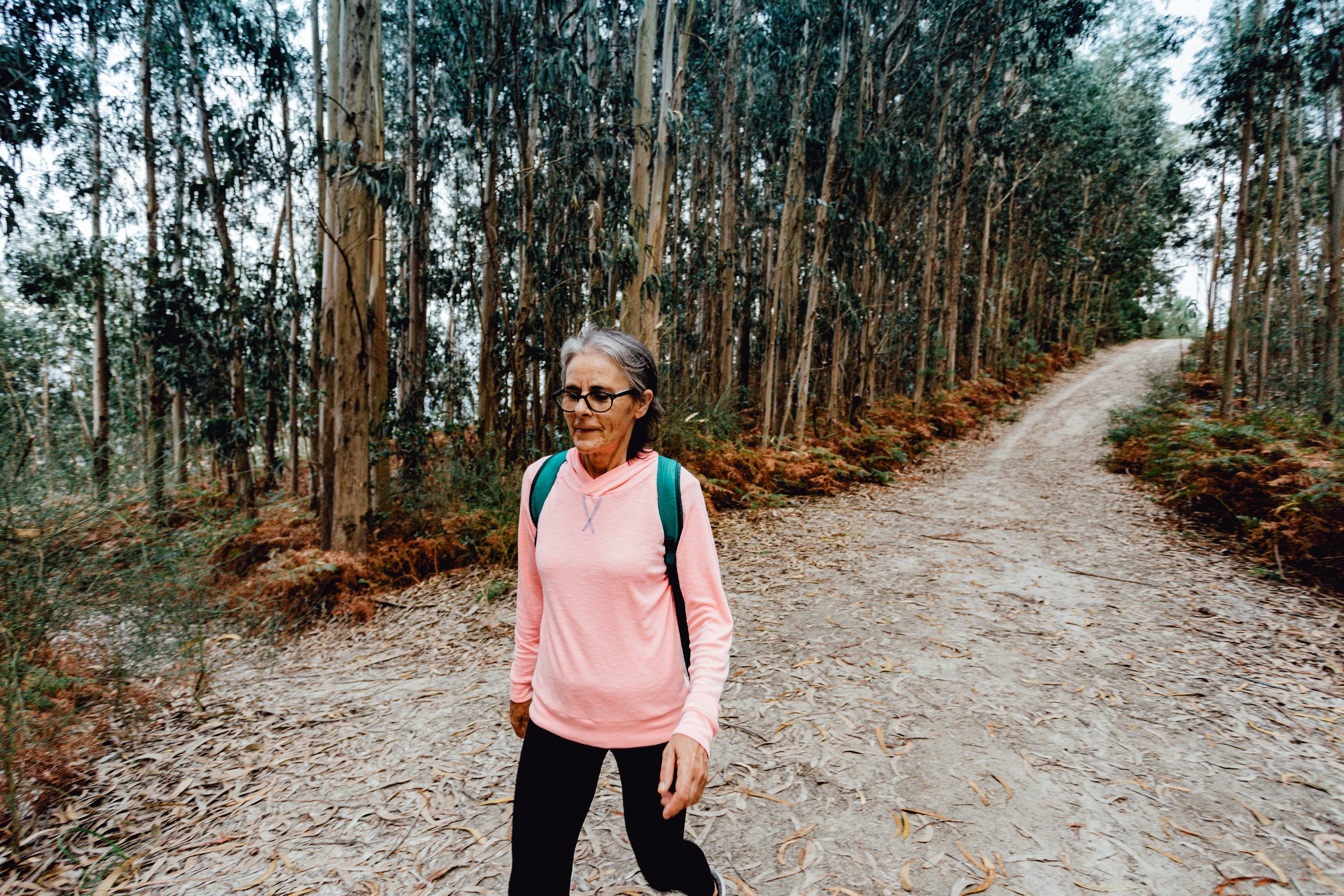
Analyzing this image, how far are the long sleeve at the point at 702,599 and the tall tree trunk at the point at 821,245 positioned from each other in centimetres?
903

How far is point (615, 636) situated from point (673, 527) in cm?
31

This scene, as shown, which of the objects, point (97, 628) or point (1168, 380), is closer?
point (97, 628)

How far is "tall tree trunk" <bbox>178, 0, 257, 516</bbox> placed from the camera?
864cm

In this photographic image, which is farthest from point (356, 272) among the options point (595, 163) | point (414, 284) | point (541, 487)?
point (541, 487)

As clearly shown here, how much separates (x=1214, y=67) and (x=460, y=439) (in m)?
15.1

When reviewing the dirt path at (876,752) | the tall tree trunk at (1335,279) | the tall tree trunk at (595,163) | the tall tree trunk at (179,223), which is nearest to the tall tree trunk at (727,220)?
the tall tree trunk at (595,163)

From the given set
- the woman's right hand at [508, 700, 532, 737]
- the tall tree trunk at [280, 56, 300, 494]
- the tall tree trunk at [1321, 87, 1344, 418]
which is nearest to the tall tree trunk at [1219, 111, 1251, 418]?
the tall tree trunk at [1321, 87, 1344, 418]

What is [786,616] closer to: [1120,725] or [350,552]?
[1120,725]

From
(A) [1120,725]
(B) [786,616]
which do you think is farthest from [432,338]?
(A) [1120,725]

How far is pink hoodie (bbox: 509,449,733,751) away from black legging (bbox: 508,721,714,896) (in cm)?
5

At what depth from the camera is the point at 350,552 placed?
Answer: 21.4 feet

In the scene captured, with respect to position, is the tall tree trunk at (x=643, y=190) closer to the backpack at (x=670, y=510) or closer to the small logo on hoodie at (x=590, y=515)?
the backpack at (x=670, y=510)

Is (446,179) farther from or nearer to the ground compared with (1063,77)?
nearer to the ground

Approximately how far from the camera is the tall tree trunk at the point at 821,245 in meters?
9.67
